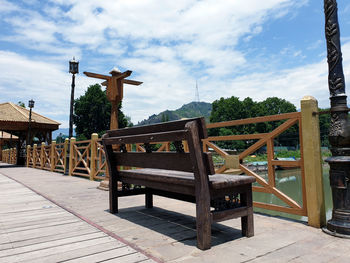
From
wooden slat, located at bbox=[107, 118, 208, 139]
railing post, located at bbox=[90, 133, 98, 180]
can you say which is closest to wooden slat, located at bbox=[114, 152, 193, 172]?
wooden slat, located at bbox=[107, 118, 208, 139]

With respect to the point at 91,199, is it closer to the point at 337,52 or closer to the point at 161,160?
the point at 161,160

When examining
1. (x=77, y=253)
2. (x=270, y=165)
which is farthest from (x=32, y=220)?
(x=270, y=165)

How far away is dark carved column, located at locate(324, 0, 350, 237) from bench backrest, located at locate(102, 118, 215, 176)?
1339 mm

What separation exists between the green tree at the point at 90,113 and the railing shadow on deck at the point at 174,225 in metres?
38.9

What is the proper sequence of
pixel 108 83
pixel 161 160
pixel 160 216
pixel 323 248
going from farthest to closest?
pixel 108 83, pixel 160 216, pixel 161 160, pixel 323 248

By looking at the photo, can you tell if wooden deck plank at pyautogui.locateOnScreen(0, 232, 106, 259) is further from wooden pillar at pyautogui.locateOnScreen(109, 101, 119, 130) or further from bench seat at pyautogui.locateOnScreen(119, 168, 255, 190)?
wooden pillar at pyautogui.locateOnScreen(109, 101, 119, 130)

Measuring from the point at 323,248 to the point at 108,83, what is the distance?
5036 mm

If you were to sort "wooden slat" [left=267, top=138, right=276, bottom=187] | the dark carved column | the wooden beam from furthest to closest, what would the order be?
1. the wooden beam
2. "wooden slat" [left=267, top=138, right=276, bottom=187]
3. the dark carved column

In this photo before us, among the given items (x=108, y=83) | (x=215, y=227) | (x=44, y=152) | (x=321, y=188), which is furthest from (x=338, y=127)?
(x=44, y=152)

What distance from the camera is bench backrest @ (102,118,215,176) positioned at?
81.7 inches

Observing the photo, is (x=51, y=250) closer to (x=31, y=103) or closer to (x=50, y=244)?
(x=50, y=244)

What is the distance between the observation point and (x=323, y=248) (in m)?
2.13

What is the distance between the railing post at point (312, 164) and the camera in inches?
106

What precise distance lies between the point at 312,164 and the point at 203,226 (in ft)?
4.69
